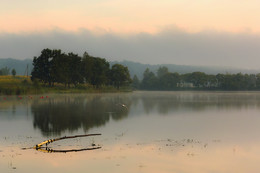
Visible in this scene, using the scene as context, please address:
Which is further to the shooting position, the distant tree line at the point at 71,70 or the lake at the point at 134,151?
the distant tree line at the point at 71,70

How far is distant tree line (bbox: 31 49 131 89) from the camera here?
133 metres

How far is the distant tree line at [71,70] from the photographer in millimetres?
133250

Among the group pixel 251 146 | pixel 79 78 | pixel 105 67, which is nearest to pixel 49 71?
pixel 79 78

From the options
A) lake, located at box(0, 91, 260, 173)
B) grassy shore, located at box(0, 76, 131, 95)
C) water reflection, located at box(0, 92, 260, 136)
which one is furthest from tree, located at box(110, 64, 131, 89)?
lake, located at box(0, 91, 260, 173)

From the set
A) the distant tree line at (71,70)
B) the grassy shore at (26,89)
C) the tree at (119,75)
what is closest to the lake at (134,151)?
the grassy shore at (26,89)

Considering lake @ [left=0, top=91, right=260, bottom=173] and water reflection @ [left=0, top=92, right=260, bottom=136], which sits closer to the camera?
lake @ [left=0, top=91, right=260, bottom=173]

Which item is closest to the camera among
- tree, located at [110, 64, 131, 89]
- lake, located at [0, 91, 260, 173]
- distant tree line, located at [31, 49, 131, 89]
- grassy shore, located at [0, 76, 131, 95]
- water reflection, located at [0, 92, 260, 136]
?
lake, located at [0, 91, 260, 173]

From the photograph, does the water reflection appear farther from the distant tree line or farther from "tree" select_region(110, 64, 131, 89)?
"tree" select_region(110, 64, 131, 89)

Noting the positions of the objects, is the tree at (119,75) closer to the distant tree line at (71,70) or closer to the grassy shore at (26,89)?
the distant tree line at (71,70)

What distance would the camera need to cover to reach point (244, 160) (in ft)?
53.6

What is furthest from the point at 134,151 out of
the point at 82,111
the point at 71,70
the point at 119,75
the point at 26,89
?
the point at 119,75

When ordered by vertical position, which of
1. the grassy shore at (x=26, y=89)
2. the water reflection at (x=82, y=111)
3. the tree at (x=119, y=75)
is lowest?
the water reflection at (x=82, y=111)

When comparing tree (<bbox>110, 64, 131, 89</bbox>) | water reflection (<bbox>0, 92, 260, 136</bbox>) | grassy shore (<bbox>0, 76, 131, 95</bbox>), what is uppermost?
tree (<bbox>110, 64, 131, 89</bbox>)

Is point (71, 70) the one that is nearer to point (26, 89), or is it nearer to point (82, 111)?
point (26, 89)
